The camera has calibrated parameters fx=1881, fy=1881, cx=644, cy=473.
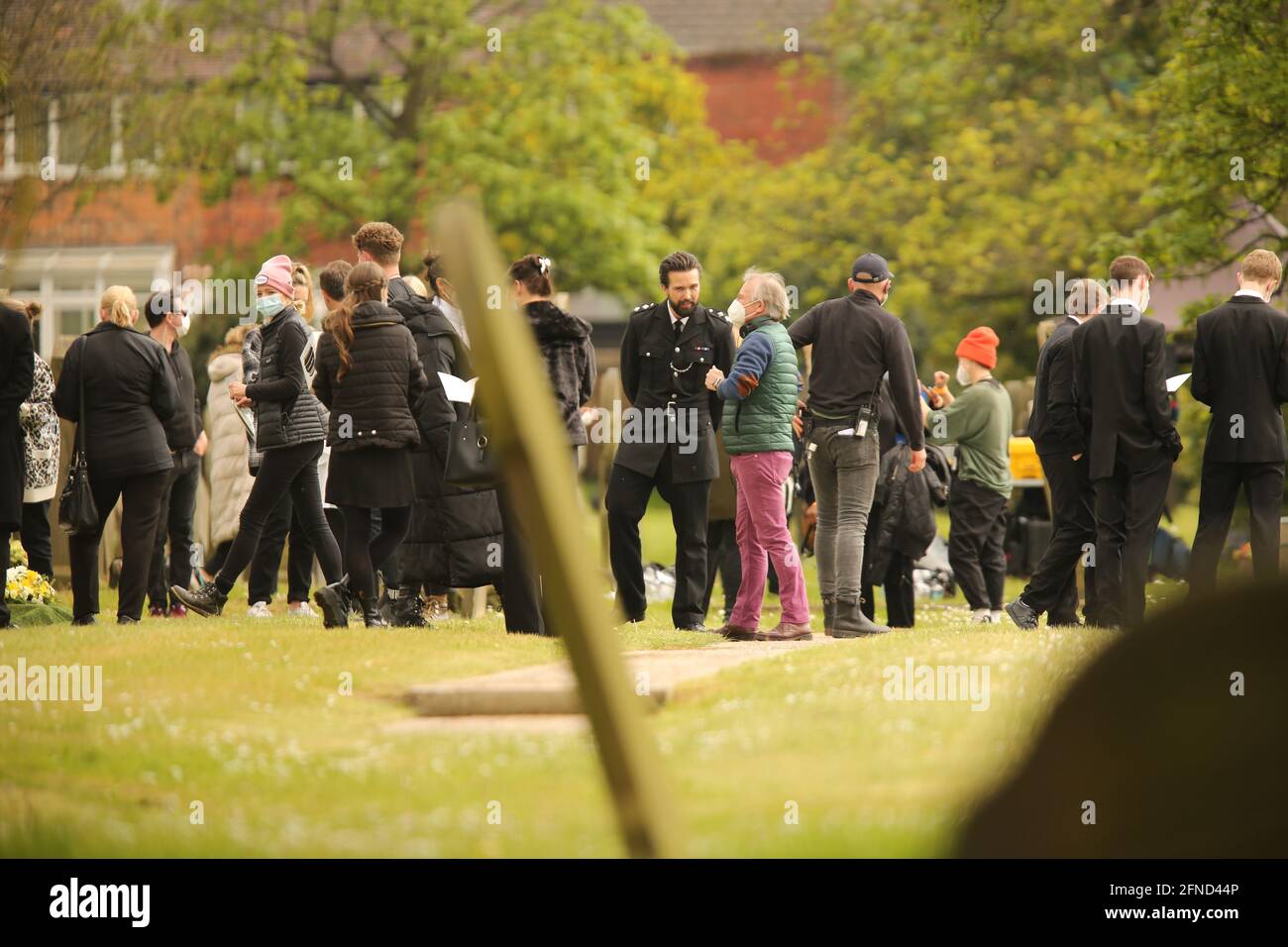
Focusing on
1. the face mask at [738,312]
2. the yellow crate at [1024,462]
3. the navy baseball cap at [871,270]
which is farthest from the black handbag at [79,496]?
the yellow crate at [1024,462]

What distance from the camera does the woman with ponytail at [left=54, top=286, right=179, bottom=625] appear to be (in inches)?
414

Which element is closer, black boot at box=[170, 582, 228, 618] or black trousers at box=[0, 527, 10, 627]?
black trousers at box=[0, 527, 10, 627]

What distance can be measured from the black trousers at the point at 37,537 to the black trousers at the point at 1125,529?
6686mm

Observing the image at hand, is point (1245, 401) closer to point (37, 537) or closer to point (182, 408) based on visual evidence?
point (182, 408)

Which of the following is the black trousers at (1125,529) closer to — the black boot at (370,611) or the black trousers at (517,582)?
the black trousers at (517,582)

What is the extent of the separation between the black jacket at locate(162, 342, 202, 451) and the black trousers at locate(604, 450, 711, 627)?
3.09 metres

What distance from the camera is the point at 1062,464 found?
11.0m

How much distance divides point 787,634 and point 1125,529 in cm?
200

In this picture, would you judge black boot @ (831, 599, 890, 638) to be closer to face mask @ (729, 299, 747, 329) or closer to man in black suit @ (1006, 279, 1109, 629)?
man in black suit @ (1006, 279, 1109, 629)

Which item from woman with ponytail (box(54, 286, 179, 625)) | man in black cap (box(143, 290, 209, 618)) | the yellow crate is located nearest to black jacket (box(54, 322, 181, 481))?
woman with ponytail (box(54, 286, 179, 625))

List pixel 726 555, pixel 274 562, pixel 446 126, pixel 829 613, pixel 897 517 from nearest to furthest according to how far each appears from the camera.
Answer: pixel 829 613 < pixel 274 562 < pixel 897 517 < pixel 726 555 < pixel 446 126

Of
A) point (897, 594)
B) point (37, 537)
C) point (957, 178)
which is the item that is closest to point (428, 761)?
point (897, 594)
